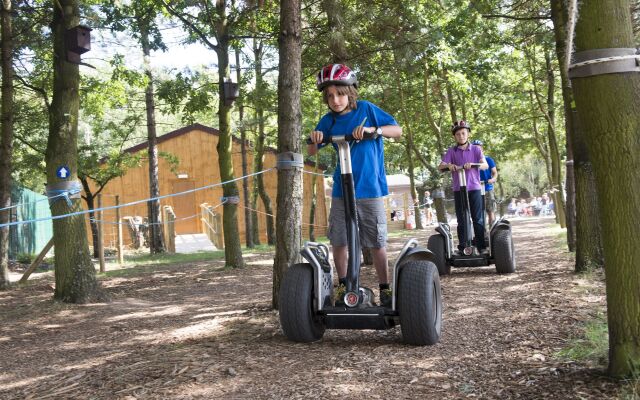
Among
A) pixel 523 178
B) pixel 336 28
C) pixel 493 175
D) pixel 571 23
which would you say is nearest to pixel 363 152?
pixel 571 23

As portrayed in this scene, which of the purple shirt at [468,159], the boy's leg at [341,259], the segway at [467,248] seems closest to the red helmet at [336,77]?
the boy's leg at [341,259]

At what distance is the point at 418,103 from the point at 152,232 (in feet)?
30.4

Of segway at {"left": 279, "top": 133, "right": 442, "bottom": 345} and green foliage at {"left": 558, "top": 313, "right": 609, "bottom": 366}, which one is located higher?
segway at {"left": 279, "top": 133, "right": 442, "bottom": 345}

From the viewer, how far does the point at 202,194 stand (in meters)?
28.8

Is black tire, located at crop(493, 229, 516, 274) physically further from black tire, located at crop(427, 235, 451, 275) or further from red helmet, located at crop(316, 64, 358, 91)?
red helmet, located at crop(316, 64, 358, 91)

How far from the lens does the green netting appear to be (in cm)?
1862

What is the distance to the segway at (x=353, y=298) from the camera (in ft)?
12.2

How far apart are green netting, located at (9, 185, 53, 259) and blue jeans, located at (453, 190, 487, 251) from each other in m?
14.7

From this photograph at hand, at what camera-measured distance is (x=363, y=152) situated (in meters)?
4.11

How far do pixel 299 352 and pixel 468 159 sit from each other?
465 cm

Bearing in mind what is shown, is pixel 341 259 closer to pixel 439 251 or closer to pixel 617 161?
pixel 617 161


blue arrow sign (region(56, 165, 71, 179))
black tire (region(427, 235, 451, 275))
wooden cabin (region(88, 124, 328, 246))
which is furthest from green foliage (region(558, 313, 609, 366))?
wooden cabin (region(88, 124, 328, 246))

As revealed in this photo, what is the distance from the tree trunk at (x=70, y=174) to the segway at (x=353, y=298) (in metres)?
4.29

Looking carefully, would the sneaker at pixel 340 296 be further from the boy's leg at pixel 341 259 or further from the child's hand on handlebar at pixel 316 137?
the child's hand on handlebar at pixel 316 137
